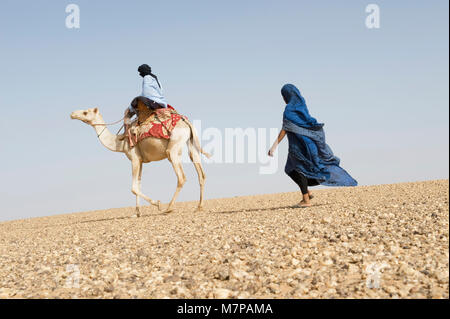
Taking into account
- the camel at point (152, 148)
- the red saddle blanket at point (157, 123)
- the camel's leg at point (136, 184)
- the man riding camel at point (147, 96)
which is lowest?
the camel's leg at point (136, 184)

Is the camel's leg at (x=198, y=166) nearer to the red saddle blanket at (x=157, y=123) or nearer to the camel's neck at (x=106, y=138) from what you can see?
the red saddle blanket at (x=157, y=123)

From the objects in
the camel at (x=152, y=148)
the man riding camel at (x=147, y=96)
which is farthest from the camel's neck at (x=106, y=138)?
the man riding camel at (x=147, y=96)

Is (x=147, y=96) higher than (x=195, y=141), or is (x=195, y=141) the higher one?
(x=147, y=96)

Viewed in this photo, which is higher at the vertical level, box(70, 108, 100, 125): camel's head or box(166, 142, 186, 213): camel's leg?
box(70, 108, 100, 125): camel's head

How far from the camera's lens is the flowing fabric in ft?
34.0

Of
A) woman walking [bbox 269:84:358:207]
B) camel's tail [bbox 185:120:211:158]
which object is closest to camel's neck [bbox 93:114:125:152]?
camel's tail [bbox 185:120:211:158]

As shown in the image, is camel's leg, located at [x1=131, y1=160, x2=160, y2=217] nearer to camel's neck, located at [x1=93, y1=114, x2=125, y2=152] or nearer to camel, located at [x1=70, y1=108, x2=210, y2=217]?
camel, located at [x1=70, y1=108, x2=210, y2=217]

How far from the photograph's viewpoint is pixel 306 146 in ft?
34.0

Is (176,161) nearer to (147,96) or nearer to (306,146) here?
(147,96)

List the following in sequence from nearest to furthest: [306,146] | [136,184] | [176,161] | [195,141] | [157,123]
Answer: [306,146] < [157,123] < [176,161] < [136,184] < [195,141]

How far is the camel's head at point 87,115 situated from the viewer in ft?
42.5

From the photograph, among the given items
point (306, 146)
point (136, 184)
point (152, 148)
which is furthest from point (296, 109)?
point (136, 184)

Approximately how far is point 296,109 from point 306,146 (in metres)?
0.87

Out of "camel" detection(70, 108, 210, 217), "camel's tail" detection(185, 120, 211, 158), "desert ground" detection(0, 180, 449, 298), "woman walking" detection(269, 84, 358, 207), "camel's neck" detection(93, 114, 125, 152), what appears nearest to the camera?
"desert ground" detection(0, 180, 449, 298)
